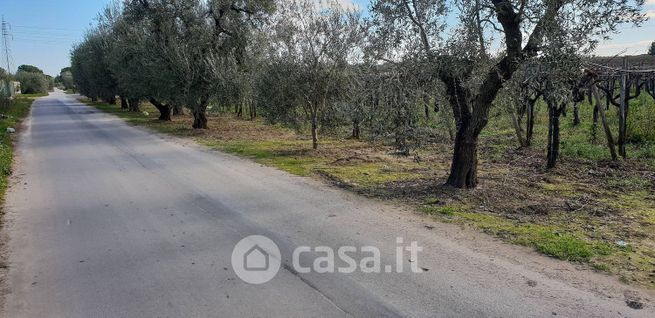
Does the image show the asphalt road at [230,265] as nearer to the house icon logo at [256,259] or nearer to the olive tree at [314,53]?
the house icon logo at [256,259]

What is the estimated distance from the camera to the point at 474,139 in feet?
26.8

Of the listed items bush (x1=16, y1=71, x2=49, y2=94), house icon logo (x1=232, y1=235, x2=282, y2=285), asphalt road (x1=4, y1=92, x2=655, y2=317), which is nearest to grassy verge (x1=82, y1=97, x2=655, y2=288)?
asphalt road (x1=4, y1=92, x2=655, y2=317)

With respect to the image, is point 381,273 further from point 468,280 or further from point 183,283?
point 183,283

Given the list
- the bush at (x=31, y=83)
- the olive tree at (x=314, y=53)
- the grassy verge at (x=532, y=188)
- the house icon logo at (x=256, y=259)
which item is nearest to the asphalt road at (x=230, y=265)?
the house icon logo at (x=256, y=259)

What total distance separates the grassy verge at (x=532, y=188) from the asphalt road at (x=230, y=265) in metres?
0.50

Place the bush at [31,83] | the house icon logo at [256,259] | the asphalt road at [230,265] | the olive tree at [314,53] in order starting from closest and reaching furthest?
the asphalt road at [230,265]
the house icon logo at [256,259]
the olive tree at [314,53]
the bush at [31,83]

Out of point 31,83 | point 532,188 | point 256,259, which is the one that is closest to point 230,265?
point 256,259

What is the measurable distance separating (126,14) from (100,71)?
15.3 m

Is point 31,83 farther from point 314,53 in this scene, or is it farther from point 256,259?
point 256,259

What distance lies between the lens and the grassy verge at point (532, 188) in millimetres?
Answer: 5402

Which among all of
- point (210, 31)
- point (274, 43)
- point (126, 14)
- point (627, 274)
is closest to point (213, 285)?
point (627, 274)

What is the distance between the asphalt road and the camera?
4.05 m

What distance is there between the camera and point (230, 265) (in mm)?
4973

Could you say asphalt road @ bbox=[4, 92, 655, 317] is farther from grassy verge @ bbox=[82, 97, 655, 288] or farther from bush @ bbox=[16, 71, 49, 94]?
bush @ bbox=[16, 71, 49, 94]
